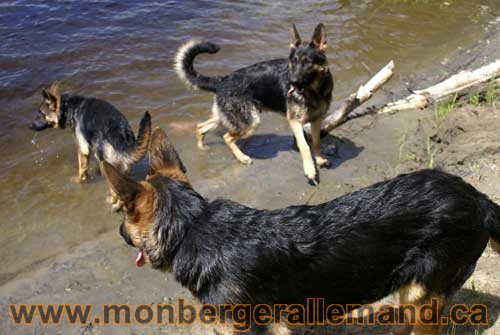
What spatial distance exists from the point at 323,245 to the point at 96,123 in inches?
170

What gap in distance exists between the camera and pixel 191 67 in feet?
23.3

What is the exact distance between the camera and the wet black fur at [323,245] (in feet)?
10.3

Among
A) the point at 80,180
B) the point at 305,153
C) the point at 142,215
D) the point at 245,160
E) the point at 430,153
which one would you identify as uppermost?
the point at 142,215

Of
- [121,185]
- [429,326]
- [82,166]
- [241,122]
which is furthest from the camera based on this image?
[241,122]

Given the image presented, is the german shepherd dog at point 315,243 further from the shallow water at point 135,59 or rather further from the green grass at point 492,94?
the green grass at point 492,94

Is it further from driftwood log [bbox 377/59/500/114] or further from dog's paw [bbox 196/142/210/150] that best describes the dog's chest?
dog's paw [bbox 196/142/210/150]

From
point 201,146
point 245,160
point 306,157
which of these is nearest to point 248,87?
point 245,160

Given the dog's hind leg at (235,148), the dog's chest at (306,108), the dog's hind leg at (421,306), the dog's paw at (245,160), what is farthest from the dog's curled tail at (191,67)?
the dog's hind leg at (421,306)

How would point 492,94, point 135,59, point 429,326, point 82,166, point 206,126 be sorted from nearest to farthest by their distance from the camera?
point 429,326, point 492,94, point 82,166, point 206,126, point 135,59

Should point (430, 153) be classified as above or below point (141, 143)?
below

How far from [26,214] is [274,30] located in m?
6.97

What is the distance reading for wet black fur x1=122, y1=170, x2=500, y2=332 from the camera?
3.15 metres

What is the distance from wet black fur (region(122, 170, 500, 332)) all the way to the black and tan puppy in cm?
281

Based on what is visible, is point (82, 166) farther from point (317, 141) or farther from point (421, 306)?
point (421, 306)
